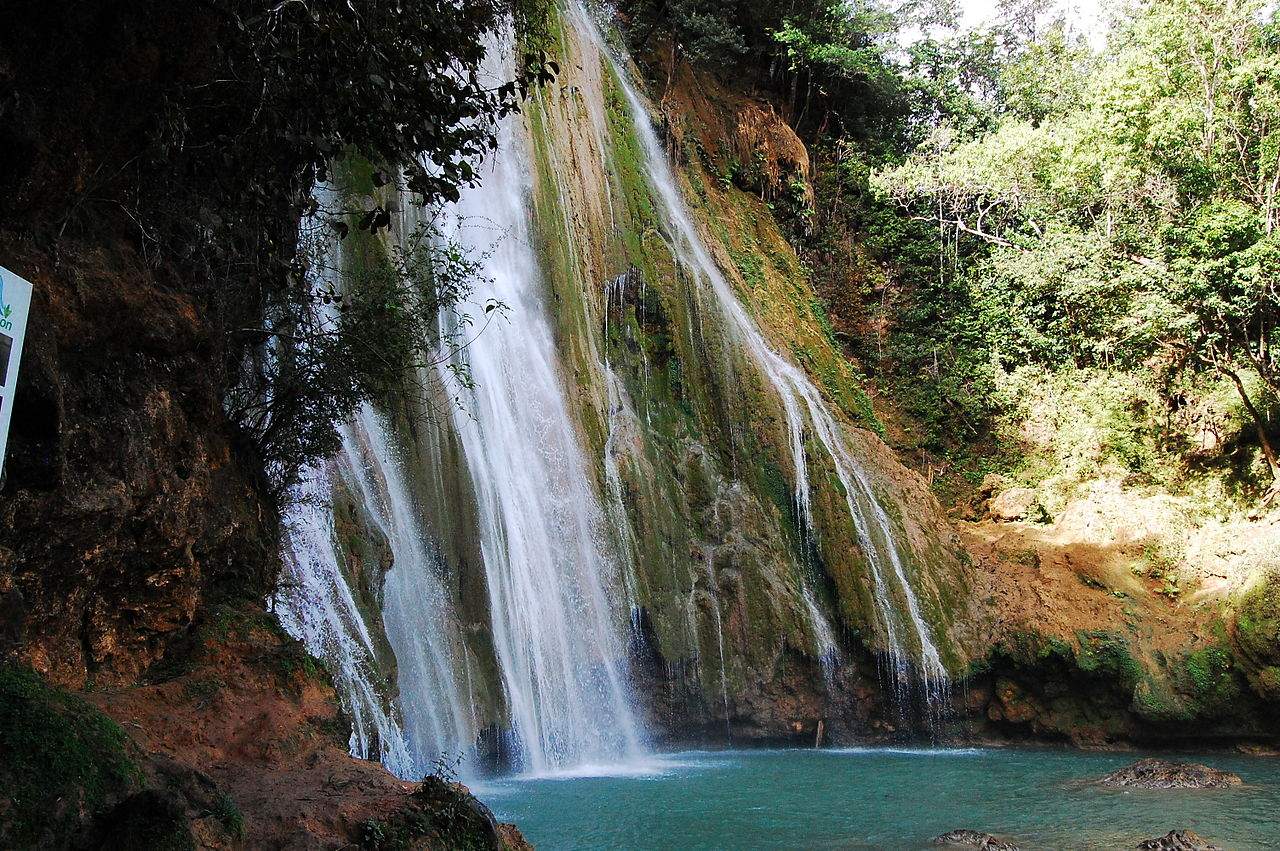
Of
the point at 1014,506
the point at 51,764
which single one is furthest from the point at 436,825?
the point at 1014,506

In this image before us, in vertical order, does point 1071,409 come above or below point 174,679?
above

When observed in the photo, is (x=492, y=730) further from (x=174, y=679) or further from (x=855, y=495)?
(x=855, y=495)

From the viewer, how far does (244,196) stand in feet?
21.7

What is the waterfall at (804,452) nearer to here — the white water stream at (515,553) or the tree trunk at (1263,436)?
the white water stream at (515,553)

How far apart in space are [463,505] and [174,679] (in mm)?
6334

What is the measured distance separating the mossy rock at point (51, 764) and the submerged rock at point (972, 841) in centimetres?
655

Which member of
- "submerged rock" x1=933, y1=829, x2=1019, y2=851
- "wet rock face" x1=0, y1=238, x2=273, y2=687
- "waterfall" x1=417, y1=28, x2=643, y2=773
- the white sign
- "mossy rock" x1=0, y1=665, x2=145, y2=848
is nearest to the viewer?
"mossy rock" x1=0, y1=665, x2=145, y2=848

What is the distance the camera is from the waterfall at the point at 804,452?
15516 mm

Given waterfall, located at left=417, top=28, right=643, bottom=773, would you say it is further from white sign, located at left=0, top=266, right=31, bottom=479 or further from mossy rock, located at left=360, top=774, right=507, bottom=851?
white sign, located at left=0, top=266, right=31, bottom=479

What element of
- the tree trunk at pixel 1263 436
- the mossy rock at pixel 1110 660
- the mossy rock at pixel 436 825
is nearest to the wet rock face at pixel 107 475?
the mossy rock at pixel 436 825

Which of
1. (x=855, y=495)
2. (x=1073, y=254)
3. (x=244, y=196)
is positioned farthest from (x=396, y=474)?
(x=1073, y=254)

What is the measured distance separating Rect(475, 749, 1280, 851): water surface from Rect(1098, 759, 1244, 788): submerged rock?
0.84 feet

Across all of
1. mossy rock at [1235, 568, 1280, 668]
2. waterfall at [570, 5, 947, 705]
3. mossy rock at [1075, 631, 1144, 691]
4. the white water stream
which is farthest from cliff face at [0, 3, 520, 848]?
mossy rock at [1235, 568, 1280, 668]

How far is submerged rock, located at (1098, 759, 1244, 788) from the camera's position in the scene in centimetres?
1101
